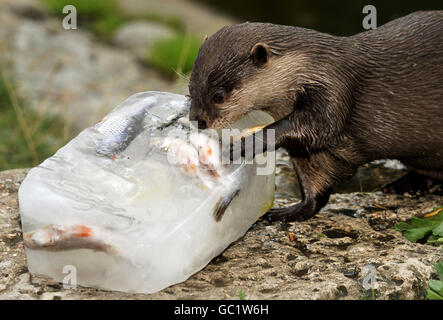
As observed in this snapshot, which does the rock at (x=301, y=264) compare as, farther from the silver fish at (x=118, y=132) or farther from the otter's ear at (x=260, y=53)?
the otter's ear at (x=260, y=53)

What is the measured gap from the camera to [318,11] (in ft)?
40.9

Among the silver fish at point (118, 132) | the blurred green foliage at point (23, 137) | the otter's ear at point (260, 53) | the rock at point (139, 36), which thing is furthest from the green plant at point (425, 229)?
the rock at point (139, 36)

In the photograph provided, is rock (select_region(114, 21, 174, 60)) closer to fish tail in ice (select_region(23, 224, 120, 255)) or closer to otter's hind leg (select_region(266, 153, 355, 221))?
otter's hind leg (select_region(266, 153, 355, 221))

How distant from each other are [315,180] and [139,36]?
6799mm

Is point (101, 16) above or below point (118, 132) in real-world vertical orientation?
above

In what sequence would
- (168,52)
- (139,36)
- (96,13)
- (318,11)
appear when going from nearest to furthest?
(168,52) → (139,36) → (96,13) → (318,11)

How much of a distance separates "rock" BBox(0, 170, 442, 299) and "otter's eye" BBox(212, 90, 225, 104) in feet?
2.13

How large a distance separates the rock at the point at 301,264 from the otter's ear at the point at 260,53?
2.65ft

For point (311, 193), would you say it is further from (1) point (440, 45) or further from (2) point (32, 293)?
(2) point (32, 293)

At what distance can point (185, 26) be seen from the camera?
10.8 m

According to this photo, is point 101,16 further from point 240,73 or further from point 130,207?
point 130,207

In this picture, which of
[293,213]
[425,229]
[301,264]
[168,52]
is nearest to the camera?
[301,264]

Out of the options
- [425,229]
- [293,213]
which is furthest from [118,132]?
[425,229]

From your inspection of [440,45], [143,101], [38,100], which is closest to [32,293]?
[143,101]
